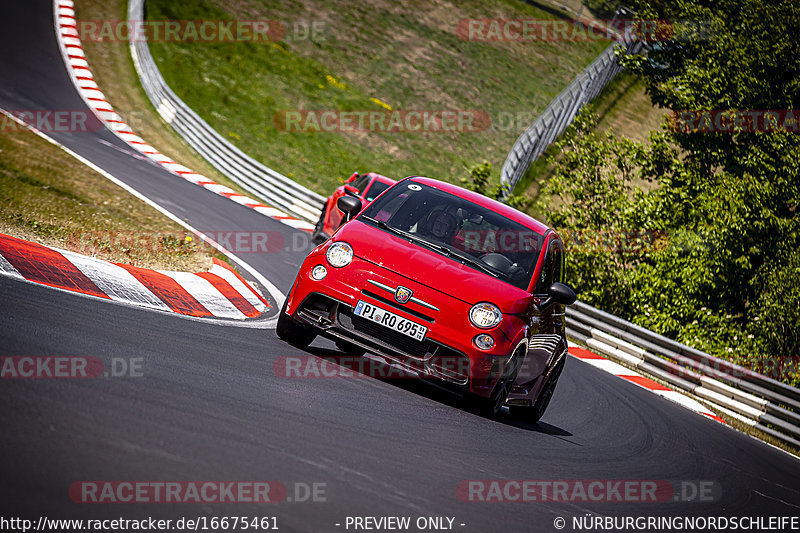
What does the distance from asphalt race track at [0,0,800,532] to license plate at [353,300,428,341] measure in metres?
0.52

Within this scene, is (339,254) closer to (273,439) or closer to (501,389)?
(501,389)

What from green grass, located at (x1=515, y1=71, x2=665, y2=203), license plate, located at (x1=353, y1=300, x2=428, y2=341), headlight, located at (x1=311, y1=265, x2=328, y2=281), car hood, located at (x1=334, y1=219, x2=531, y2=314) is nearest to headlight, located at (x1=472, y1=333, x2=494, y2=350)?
car hood, located at (x1=334, y1=219, x2=531, y2=314)

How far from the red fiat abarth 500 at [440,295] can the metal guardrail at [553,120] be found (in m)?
17.5

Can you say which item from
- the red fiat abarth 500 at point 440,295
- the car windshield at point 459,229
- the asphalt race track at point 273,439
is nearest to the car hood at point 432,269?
the red fiat abarth 500 at point 440,295

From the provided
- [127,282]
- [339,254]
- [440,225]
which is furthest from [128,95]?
[339,254]

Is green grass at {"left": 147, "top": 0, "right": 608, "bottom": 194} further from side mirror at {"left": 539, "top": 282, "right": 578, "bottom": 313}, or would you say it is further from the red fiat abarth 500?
side mirror at {"left": 539, "top": 282, "right": 578, "bottom": 313}

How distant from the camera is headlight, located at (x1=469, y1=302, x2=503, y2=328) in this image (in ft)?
20.8

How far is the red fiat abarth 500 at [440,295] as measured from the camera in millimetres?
6312

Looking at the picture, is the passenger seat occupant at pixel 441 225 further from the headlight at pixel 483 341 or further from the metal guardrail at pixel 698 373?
the metal guardrail at pixel 698 373

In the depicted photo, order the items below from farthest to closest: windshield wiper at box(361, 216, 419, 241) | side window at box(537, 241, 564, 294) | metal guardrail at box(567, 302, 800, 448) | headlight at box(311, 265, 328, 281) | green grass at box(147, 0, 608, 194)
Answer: green grass at box(147, 0, 608, 194) < metal guardrail at box(567, 302, 800, 448) < side window at box(537, 241, 564, 294) < windshield wiper at box(361, 216, 419, 241) < headlight at box(311, 265, 328, 281)

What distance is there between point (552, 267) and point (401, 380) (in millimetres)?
1932

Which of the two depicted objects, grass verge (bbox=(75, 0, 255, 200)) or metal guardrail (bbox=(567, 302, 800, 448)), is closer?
metal guardrail (bbox=(567, 302, 800, 448))

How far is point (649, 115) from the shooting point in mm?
41719

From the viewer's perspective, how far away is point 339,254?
21.8 feet
